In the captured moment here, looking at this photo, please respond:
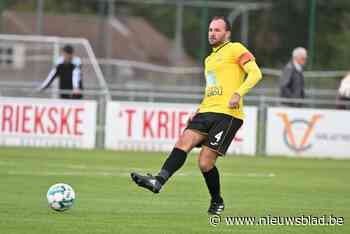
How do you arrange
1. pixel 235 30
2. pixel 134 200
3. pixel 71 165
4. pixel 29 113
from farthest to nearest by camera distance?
pixel 235 30 < pixel 29 113 < pixel 71 165 < pixel 134 200

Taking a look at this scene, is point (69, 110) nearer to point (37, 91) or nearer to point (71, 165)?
point (37, 91)

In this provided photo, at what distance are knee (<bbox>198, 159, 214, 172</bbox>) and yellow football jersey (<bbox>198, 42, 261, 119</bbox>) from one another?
1.84 feet

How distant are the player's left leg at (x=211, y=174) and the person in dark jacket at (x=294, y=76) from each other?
37.1 feet

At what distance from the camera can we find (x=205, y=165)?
40.2 ft

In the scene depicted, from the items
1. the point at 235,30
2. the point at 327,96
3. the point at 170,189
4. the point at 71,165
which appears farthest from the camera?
the point at 235,30

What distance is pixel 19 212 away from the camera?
12023mm

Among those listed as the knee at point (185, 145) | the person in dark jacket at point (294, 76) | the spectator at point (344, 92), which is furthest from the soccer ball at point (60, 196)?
the spectator at point (344, 92)

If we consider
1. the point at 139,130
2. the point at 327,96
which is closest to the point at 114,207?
the point at 139,130

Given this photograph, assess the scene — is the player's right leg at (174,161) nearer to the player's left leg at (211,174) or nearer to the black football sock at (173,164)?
the black football sock at (173,164)

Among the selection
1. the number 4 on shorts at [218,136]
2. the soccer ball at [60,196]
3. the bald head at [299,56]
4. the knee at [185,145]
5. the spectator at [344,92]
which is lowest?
the soccer ball at [60,196]

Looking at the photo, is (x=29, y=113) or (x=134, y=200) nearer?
(x=134, y=200)

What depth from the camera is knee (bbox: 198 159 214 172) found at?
12258 mm

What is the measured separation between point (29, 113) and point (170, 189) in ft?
29.0

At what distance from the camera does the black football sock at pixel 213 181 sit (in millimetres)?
12359
